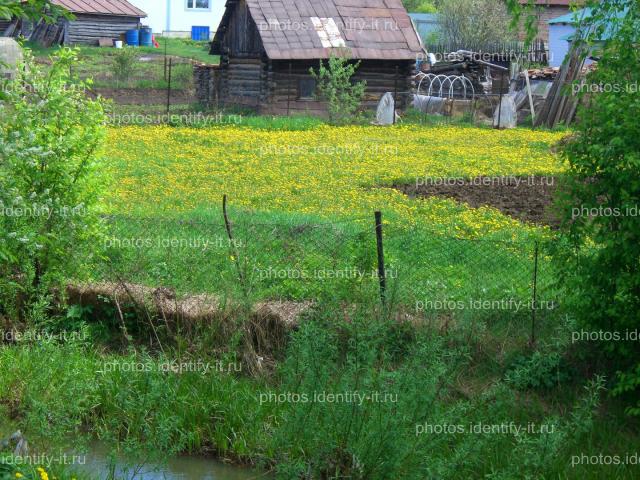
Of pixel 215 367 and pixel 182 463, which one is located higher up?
pixel 215 367

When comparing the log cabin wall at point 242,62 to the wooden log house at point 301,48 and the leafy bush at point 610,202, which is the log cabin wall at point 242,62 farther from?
the leafy bush at point 610,202

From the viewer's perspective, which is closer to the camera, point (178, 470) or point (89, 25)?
point (178, 470)

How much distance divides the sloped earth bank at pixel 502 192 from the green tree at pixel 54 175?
7.04 m

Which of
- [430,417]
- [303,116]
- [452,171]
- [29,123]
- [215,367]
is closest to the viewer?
[430,417]

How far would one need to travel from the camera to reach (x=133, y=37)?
→ 145ft

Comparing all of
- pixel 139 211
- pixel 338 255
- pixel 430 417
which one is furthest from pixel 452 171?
pixel 430 417

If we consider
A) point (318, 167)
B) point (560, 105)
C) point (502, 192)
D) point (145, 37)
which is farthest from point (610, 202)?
point (145, 37)

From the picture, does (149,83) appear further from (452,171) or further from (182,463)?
(182,463)

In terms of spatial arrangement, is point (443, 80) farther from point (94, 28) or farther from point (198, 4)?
point (198, 4)

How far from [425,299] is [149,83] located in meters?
28.2

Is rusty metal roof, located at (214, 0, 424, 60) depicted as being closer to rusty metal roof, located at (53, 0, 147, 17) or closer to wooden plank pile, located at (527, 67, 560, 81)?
wooden plank pile, located at (527, 67, 560, 81)

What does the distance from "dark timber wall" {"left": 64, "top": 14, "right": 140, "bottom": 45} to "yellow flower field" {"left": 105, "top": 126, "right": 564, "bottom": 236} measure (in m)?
21.3

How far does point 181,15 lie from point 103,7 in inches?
296

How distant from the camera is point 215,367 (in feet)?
25.8
